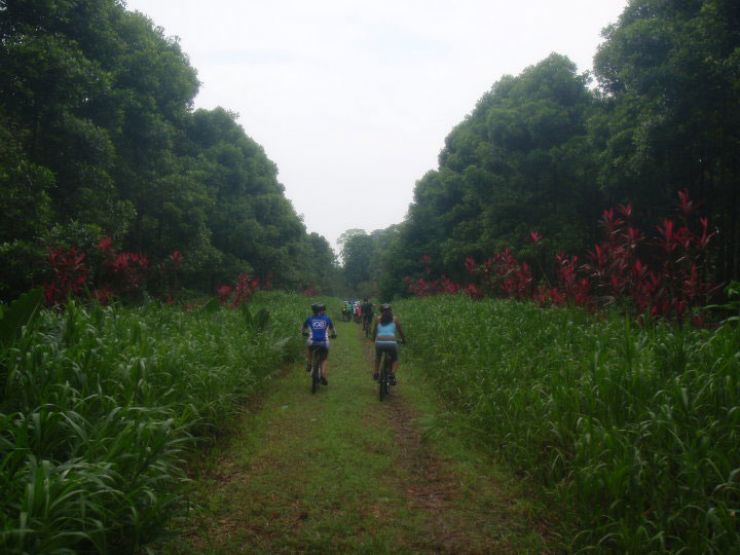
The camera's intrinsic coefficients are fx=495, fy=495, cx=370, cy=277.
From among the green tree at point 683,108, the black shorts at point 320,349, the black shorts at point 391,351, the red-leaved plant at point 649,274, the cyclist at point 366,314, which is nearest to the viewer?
the red-leaved plant at point 649,274

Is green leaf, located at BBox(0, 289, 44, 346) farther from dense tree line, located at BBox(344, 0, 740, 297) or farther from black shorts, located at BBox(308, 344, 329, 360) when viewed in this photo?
A: dense tree line, located at BBox(344, 0, 740, 297)

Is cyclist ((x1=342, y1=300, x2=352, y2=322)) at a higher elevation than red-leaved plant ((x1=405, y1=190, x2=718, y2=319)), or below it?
below

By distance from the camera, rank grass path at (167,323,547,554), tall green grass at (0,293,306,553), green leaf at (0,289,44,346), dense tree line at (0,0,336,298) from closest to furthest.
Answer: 1. tall green grass at (0,293,306,553)
2. grass path at (167,323,547,554)
3. green leaf at (0,289,44,346)
4. dense tree line at (0,0,336,298)

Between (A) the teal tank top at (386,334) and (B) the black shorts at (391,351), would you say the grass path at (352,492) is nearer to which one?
(B) the black shorts at (391,351)

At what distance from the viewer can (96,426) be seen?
3646mm

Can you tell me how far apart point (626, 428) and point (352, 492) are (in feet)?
7.95

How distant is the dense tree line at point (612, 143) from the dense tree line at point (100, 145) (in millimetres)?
10928

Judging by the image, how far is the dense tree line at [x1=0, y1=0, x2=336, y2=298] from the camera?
9977mm

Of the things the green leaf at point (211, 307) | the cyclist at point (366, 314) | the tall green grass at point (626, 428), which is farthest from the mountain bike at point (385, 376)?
the cyclist at point (366, 314)

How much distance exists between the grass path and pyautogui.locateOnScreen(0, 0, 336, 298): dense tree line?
6.89 meters

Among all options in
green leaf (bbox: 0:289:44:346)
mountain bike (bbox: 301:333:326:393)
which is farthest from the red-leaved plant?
green leaf (bbox: 0:289:44:346)

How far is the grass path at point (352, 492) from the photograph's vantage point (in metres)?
3.69

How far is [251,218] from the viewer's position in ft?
86.3

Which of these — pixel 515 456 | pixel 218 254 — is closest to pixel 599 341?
pixel 515 456
